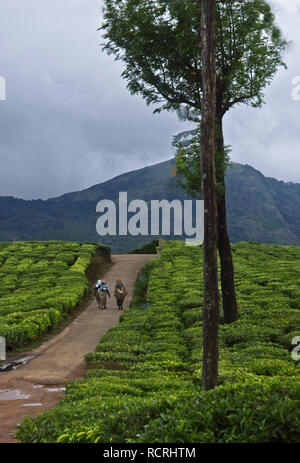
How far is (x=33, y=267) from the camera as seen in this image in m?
33.9

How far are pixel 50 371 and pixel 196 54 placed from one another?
1198cm

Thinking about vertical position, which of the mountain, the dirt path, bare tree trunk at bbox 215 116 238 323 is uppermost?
the mountain

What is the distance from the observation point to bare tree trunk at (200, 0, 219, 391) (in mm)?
9039

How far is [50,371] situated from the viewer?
13.7 meters

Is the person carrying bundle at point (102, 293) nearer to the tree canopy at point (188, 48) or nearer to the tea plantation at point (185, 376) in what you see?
the tea plantation at point (185, 376)

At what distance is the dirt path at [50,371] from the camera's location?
1012 cm

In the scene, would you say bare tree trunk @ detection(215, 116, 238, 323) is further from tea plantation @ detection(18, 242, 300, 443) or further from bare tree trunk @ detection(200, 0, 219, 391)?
bare tree trunk @ detection(200, 0, 219, 391)

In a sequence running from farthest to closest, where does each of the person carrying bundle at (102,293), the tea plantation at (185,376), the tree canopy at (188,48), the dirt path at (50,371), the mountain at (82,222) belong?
the mountain at (82,222)
the person carrying bundle at (102,293)
the tree canopy at (188,48)
the dirt path at (50,371)
the tea plantation at (185,376)

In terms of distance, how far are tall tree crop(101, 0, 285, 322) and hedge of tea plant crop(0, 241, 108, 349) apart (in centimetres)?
793

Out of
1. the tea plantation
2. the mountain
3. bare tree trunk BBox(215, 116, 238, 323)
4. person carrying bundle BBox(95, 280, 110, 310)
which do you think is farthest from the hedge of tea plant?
the mountain

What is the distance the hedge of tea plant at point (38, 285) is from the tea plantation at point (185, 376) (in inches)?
130

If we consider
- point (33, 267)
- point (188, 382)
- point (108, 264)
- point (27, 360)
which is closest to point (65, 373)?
point (27, 360)

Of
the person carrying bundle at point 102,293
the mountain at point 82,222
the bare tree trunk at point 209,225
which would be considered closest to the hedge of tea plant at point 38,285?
the person carrying bundle at point 102,293
